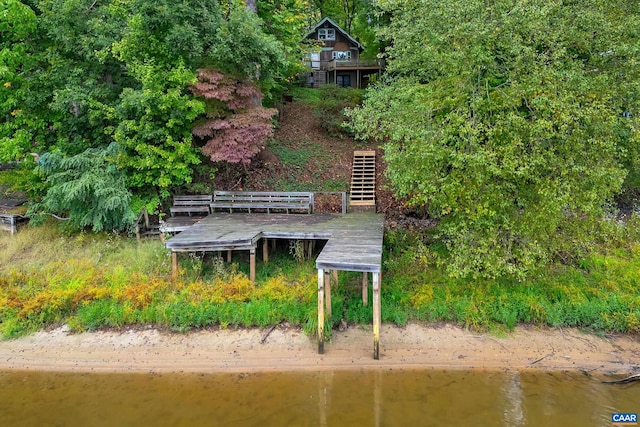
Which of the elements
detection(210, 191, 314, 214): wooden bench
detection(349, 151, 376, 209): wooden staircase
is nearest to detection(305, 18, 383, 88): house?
detection(349, 151, 376, 209): wooden staircase

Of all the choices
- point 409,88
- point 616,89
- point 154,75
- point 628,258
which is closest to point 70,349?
point 154,75

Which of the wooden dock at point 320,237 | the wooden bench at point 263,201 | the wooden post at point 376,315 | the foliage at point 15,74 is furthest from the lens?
the wooden bench at point 263,201

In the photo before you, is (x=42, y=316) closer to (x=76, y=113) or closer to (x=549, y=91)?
(x=76, y=113)

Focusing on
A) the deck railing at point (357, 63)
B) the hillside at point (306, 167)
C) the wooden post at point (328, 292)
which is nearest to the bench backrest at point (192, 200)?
the hillside at point (306, 167)

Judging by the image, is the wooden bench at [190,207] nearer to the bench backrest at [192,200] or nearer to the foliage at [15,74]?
the bench backrest at [192,200]

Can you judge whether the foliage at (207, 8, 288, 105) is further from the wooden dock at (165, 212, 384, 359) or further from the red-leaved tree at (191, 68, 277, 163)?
the wooden dock at (165, 212, 384, 359)

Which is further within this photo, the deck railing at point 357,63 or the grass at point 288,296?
the deck railing at point 357,63
